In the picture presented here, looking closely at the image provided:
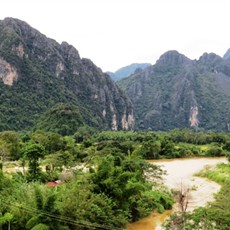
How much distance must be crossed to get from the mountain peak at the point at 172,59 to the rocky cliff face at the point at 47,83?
166 feet

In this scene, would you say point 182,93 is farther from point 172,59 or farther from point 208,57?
point 208,57

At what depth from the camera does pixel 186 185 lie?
110ft

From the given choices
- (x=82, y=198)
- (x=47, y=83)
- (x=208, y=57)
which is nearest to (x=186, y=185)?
(x=82, y=198)

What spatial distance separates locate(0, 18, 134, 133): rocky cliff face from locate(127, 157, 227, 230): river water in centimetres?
4261

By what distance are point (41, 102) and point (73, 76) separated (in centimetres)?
1707

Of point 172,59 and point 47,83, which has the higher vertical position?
point 172,59

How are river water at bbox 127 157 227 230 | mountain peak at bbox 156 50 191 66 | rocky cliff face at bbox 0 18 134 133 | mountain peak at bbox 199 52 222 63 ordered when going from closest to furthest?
1. river water at bbox 127 157 227 230
2. rocky cliff face at bbox 0 18 134 133
3. mountain peak at bbox 156 50 191 66
4. mountain peak at bbox 199 52 222 63

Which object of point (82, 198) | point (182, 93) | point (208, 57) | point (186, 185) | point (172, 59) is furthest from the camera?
point (208, 57)

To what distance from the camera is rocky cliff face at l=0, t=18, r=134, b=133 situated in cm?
9244

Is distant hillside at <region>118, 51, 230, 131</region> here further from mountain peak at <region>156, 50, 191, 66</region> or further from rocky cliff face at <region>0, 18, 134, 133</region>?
rocky cliff face at <region>0, 18, 134, 133</region>

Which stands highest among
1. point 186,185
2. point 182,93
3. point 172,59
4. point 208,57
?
point 208,57

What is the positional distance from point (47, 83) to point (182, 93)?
6208 centimetres

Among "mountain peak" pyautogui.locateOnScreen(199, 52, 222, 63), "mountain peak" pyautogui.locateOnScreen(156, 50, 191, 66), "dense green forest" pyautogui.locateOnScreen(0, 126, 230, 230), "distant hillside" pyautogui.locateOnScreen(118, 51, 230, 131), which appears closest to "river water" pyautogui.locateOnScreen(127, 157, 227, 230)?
"dense green forest" pyautogui.locateOnScreen(0, 126, 230, 230)

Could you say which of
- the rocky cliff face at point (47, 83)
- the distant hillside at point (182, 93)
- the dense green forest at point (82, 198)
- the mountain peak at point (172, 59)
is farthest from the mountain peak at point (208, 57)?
the dense green forest at point (82, 198)
